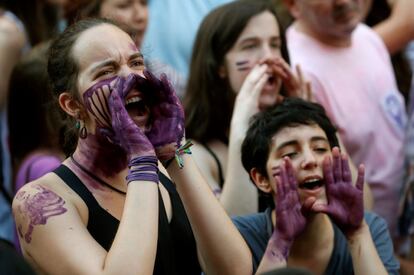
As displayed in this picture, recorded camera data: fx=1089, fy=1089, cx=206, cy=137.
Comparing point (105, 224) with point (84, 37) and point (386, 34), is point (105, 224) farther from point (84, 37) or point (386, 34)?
point (386, 34)

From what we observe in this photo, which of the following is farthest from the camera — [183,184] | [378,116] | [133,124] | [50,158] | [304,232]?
[378,116]

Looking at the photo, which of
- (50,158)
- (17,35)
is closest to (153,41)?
(17,35)

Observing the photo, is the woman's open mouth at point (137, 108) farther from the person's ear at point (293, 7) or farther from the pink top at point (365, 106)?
the person's ear at point (293, 7)

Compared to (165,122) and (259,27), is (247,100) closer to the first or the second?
(259,27)

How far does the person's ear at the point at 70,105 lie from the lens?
3.27 metres

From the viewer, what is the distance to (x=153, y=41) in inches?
215

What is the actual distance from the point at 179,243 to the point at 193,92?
149cm

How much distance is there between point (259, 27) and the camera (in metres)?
4.67

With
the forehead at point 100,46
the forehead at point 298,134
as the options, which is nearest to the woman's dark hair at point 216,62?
the forehead at point 298,134

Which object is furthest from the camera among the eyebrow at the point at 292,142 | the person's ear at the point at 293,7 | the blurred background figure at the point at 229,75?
the person's ear at the point at 293,7

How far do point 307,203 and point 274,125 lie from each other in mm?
451

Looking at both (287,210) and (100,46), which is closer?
(100,46)

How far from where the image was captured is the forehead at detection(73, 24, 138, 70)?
323 cm

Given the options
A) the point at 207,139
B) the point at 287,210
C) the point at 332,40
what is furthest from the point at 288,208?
the point at 332,40
